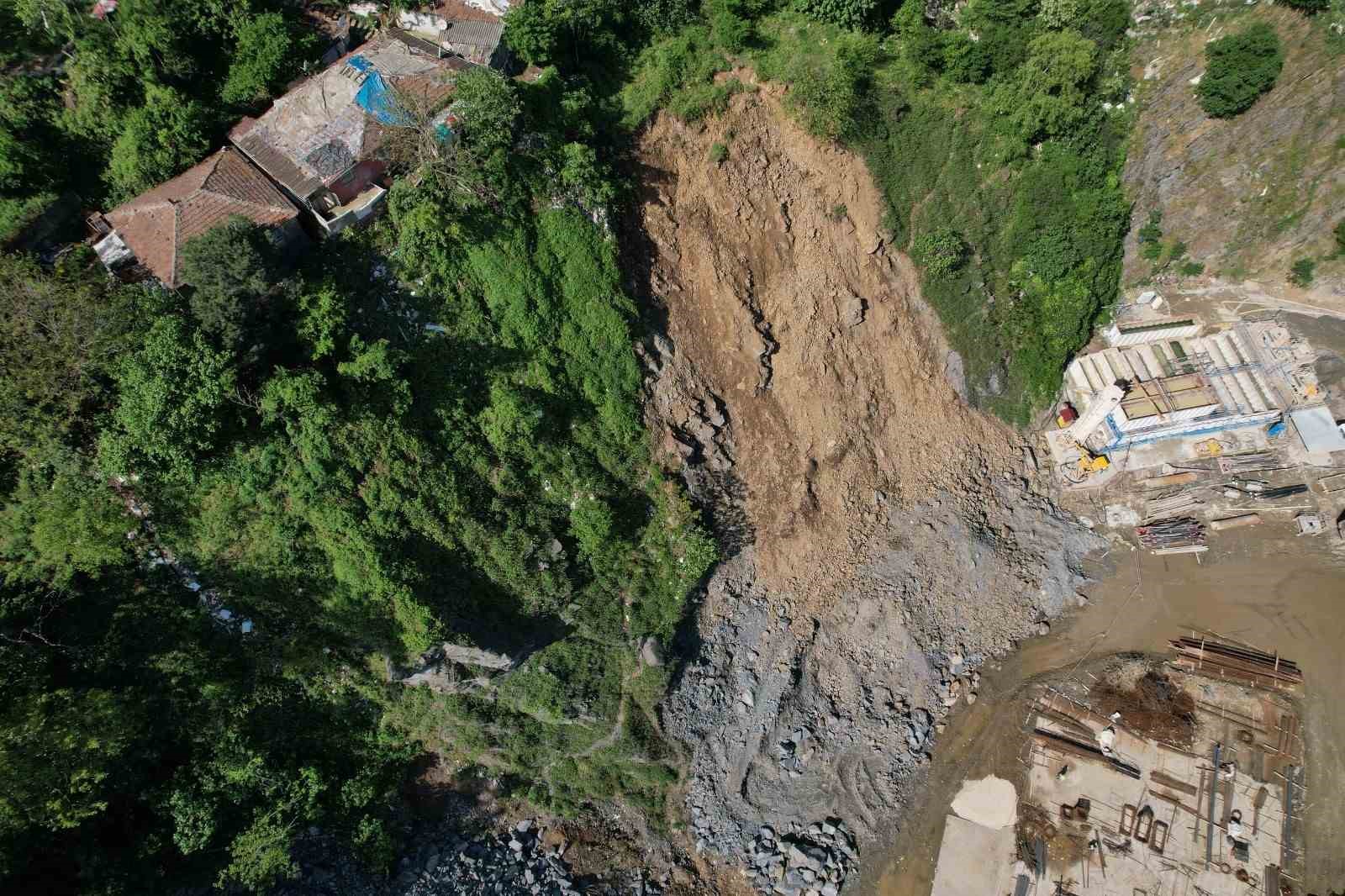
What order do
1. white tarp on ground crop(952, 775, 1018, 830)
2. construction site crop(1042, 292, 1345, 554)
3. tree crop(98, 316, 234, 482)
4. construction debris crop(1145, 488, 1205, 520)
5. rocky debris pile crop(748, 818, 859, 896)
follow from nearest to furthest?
tree crop(98, 316, 234, 482) < rocky debris pile crop(748, 818, 859, 896) < white tarp on ground crop(952, 775, 1018, 830) < construction site crop(1042, 292, 1345, 554) < construction debris crop(1145, 488, 1205, 520)

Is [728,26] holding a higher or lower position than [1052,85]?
lower

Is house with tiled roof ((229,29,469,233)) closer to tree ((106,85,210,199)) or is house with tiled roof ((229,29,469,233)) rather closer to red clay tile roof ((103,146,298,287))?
red clay tile roof ((103,146,298,287))

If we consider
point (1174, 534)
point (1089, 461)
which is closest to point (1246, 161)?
point (1089, 461)

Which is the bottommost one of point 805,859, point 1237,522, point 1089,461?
point 805,859

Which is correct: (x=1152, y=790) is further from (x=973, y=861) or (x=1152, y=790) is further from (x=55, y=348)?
(x=55, y=348)

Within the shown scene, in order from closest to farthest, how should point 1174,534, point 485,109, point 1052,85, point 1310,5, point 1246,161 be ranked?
point 485,109 < point 1310,5 < point 1052,85 < point 1174,534 < point 1246,161

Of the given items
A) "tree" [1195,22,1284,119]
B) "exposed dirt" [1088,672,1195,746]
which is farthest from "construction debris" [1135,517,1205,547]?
"tree" [1195,22,1284,119]
